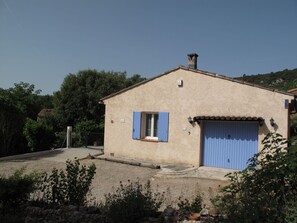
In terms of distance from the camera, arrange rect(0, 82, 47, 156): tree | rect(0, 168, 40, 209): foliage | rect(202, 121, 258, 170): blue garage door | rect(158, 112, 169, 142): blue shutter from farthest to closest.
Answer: rect(0, 82, 47, 156): tree < rect(158, 112, 169, 142): blue shutter < rect(202, 121, 258, 170): blue garage door < rect(0, 168, 40, 209): foliage

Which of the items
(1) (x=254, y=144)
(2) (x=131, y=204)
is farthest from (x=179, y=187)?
(2) (x=131, y=204)

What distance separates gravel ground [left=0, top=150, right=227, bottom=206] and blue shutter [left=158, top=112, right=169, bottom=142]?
1724mm

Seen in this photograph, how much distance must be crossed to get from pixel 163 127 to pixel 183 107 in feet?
4.35

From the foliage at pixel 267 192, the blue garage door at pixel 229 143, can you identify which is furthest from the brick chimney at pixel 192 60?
the foliage at pixel 267 192

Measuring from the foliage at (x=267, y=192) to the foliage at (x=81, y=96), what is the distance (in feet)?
99.4

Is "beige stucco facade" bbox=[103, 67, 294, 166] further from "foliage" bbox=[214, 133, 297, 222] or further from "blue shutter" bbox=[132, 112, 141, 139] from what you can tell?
"foliage" bbox=[214, 133, 297, 222]

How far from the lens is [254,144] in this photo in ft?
39.0

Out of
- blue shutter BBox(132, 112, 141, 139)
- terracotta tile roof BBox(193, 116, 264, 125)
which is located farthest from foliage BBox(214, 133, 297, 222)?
blue shutter BBox(132, 112, 141, 139)

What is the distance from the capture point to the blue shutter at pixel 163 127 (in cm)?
1390

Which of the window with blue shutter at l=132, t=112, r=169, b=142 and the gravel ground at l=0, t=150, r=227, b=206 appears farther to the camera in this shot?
the window with blue shutter at l=132, t=112, r=169, b=142

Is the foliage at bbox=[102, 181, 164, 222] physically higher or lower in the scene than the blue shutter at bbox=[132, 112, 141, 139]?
lower

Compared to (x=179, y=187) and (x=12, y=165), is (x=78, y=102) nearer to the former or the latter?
(x=12, y=165)

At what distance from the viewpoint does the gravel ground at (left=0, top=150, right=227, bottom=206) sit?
891cm

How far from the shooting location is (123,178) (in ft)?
36.2
